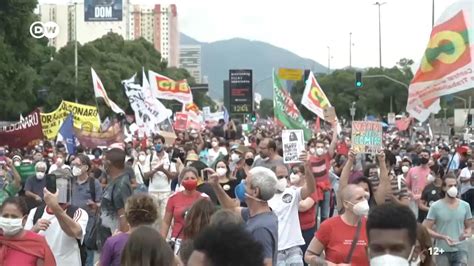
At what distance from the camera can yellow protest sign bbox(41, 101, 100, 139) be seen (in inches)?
1075

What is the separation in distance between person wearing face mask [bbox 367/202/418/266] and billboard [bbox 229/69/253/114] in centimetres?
4429

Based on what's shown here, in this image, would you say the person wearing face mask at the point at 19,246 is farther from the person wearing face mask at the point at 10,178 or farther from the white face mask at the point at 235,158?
the white face mask at the point at 235,158

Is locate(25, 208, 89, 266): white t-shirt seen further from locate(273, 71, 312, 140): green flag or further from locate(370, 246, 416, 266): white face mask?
locate(273, 71, 312, 140): green flag

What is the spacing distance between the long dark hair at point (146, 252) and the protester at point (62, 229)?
8.17 feet

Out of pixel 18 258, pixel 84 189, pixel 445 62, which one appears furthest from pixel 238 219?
pixel 445 62

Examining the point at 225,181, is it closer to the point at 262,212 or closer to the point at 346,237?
the point at 262,212

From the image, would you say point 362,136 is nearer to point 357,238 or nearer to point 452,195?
point 452,195

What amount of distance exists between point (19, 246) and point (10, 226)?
180mm

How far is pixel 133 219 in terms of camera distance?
6680 millimetres

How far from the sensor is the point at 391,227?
494 cm

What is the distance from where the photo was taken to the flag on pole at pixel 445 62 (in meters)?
12.4

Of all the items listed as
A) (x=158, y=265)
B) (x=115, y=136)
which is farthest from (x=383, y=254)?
(x=115, y=136)

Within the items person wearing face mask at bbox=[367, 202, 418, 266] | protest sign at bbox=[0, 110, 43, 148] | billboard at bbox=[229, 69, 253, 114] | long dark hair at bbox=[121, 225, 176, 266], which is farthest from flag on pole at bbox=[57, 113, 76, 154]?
billboard at bbox=[229, 69, 253, 114]

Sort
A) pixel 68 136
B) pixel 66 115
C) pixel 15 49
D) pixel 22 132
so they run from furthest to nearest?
pixel 15 49, pixel 66 115, pixel 68 136, pixel 22 132
